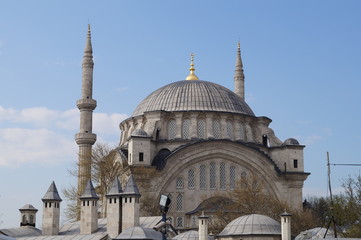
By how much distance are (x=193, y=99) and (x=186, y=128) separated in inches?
83.0

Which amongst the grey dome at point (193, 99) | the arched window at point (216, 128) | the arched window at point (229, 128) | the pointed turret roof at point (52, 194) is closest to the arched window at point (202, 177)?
the arched window at point (216, 128)

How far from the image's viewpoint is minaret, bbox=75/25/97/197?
132ft

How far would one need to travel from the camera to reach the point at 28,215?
3391 cm

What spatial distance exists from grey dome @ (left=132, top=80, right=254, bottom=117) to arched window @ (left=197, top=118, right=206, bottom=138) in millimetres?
718

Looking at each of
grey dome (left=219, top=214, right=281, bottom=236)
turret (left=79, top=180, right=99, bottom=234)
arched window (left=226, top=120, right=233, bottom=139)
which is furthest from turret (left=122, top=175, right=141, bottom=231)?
arched window (left=226, top=120, right=233, bottom=139)

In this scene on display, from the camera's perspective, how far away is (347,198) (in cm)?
2950

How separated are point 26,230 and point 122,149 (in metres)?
11.0

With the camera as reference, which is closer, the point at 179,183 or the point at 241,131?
the point at 179,183

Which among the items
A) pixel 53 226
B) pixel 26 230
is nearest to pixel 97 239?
pixel 53 226

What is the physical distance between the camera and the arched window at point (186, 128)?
42344mm

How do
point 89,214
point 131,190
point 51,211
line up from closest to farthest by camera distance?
point 131,190, point 89,214, point 51,211

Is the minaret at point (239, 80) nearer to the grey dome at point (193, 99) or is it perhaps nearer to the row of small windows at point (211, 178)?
the grey dome at point (193, 99)

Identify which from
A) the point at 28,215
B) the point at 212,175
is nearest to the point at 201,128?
the point at 212,175

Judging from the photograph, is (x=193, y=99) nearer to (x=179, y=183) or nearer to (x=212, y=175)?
(x=212, y=175)
